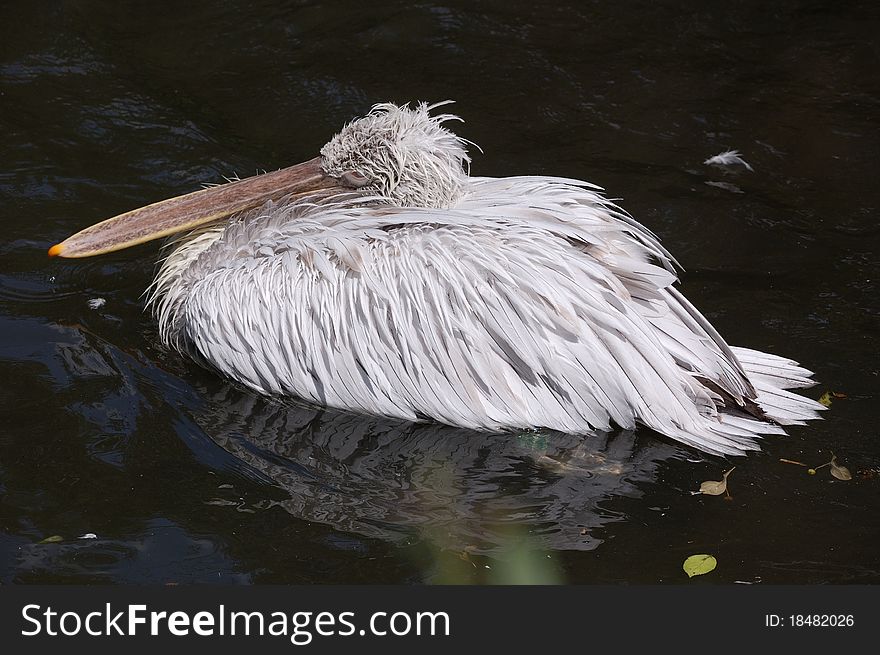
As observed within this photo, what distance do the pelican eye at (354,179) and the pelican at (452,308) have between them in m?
0.01

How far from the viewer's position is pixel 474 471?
4.08m

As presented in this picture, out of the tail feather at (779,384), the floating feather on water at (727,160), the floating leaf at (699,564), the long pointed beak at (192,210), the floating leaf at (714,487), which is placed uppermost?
the floating feather on water at (727,160)

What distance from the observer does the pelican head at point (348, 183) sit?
15.0 ft

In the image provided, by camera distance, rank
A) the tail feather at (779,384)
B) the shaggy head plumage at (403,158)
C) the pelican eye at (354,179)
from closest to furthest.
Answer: the tail feather at (779,384)
the shaggy head plumage at (403,158)
the pelican eye at (354,179)

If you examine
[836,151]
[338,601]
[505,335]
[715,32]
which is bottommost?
[338,601]

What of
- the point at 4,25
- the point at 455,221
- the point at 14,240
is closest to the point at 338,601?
the point at 455,221

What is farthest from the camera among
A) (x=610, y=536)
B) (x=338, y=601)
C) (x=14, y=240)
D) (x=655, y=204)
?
(x=655, y=204)

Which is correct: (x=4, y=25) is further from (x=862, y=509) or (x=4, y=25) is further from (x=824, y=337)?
(x=862, y=509)

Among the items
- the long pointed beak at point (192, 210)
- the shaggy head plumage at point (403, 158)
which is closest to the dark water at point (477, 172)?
the long pointed beak at point (192, 210)

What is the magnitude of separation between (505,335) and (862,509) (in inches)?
51.8

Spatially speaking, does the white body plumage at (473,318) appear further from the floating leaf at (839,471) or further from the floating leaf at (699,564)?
the floating leaf at (699,564)

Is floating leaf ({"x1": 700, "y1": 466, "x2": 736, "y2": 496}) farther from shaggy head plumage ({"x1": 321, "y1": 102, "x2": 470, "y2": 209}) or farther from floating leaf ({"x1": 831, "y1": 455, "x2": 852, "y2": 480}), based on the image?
shaggy head plumage ({"x1": 321, "y1": 102, "x2": 470, "y2": 209})

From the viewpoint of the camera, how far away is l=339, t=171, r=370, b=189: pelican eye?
4.70 metres

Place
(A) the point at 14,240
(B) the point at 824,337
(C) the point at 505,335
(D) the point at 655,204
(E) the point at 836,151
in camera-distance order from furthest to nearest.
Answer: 1. (E) the point at 836,151
2. (D) the point at 655,204
3. (A) the point at 14,240
4. (B) the point at 824,337
5. (C) the point at 505,335
